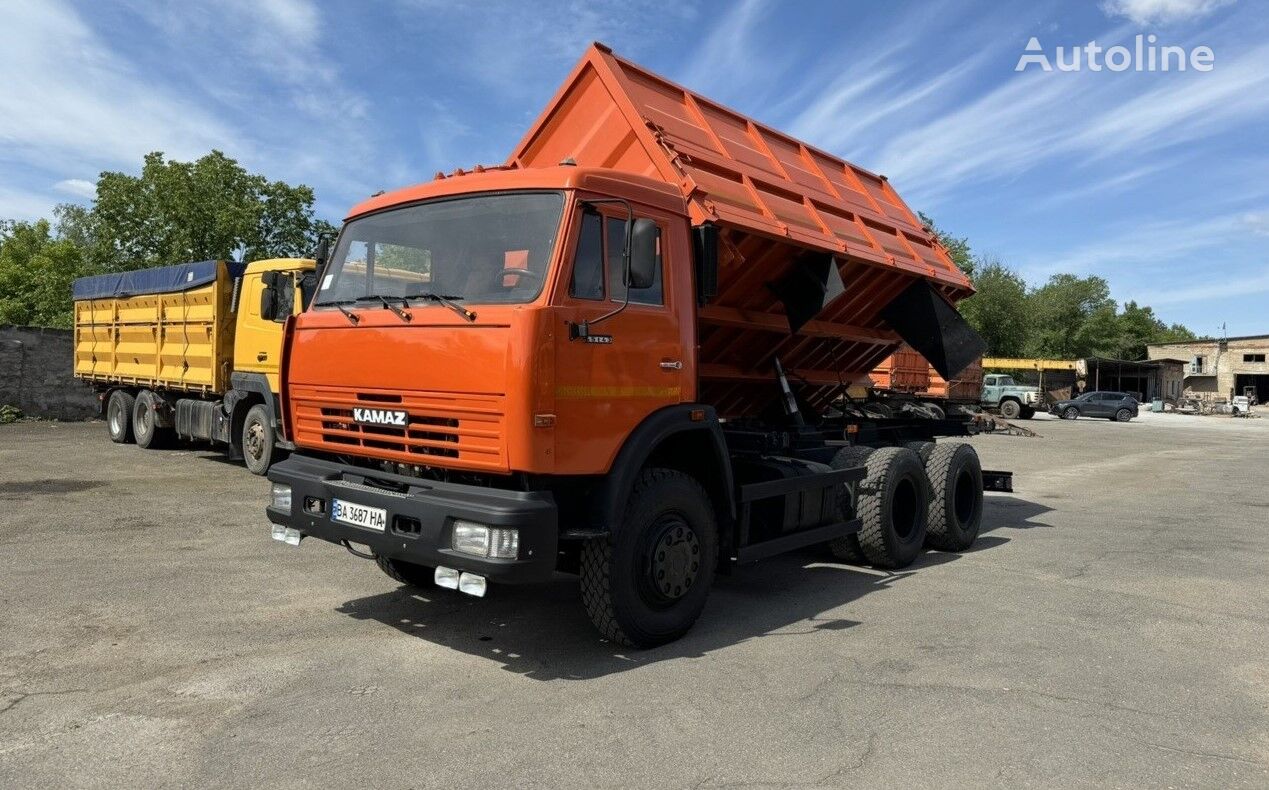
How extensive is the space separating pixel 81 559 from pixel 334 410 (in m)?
3.34

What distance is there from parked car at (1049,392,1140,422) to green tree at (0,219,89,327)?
45.6 metres

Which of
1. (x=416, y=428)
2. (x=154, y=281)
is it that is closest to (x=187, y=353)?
(x=154, y=281)

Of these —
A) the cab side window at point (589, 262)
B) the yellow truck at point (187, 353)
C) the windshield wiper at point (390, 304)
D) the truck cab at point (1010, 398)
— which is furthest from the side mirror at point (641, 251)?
the truck cab at point (1010, 398)

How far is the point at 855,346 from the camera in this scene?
8.04m

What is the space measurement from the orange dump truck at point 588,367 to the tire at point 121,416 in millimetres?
12047

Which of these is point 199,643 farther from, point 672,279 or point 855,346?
point 855,346

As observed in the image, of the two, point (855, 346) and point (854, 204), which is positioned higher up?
point (854, 204)

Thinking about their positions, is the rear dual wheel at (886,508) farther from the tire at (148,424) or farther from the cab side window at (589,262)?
the tire at (148,424)

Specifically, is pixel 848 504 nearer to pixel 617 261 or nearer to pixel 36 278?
pixel 617 261

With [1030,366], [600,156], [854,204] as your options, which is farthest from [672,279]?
[1030,366]

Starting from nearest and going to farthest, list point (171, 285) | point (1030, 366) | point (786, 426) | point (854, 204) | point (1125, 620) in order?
1. point (1125, 620)
2. point (786, 426)
3. point (854, 204)
4. point (171, 285)
5. point (1030, 366)

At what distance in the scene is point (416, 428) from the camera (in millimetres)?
4508

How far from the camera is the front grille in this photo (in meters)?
4.24

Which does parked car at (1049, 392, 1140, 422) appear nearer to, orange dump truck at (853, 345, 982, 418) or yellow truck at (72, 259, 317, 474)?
orange dump truck at (853, 345, 982, 418)
